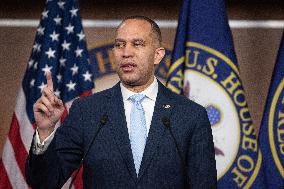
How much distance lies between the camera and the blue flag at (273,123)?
9.55 ft

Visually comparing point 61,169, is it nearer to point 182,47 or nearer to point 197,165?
point 197,165

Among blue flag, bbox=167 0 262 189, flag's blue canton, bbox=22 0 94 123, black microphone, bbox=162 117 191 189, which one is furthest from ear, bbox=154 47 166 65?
flag's blue canton, bbox=22 0 94 123

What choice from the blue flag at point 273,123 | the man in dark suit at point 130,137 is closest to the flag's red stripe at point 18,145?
the man in dark suit at point 130,137

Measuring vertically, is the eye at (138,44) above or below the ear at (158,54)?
above

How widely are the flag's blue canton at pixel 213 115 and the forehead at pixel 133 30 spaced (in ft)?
4.00

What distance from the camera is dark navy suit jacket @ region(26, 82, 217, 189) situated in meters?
1.51

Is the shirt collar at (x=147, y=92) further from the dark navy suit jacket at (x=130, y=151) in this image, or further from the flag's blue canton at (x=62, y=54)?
the flag's blue canton at (x=62, y=54)

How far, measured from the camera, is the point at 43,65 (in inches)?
114

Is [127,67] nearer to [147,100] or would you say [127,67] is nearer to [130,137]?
[147,100]

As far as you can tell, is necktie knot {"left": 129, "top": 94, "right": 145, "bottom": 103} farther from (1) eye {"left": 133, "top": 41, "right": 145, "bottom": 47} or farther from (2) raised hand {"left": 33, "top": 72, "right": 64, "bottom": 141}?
(2) raised hand {"left": 33, "top": 72, "right": 64, "bottom": 141}

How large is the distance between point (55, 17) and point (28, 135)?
32.2 inches

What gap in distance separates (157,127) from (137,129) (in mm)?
78

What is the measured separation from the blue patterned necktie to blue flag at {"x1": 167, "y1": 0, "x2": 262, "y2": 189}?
1.18 metres

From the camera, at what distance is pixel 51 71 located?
2.88 meters
